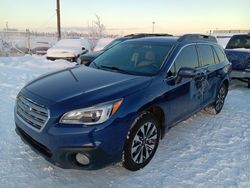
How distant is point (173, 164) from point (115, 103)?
135 centimetres

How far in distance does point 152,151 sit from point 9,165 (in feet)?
6.25

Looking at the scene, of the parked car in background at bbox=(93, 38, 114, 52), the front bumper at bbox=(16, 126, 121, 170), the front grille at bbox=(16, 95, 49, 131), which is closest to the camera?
the front bumper at bbox=(16, 126, 121, 170)

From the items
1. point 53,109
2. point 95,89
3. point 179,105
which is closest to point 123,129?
point 95,89

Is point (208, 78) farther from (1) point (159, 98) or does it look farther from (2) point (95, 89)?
(2) point (95, 89)

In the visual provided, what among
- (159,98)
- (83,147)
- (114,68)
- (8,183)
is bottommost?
(8,183)

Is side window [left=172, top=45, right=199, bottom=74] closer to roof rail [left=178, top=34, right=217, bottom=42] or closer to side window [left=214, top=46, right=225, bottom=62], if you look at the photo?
roof rail [left=178, top=34, right=217, bottom=42]

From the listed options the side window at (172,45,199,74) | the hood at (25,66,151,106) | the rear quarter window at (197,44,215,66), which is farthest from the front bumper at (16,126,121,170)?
the rear quarter window at (197,44,215,66)

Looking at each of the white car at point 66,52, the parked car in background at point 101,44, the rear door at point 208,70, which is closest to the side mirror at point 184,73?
the rear door at point 208,70

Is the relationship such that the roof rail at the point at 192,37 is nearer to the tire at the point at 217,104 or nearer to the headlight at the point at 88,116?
the tire at the point at 217,104

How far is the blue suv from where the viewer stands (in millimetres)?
2838

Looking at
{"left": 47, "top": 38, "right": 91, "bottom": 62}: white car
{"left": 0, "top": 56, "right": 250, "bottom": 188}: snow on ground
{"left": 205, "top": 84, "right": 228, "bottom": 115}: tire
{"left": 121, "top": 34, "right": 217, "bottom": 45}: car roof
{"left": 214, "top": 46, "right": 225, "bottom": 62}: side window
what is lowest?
{"left": 0, "top": 56, "right": 250, "bottom": 188}: snow on ground

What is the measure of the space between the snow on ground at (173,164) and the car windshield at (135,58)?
4.24 ft

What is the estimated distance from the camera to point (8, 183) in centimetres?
302

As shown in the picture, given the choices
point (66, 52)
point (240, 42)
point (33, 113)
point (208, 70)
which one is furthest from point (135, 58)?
point (66, 52)
